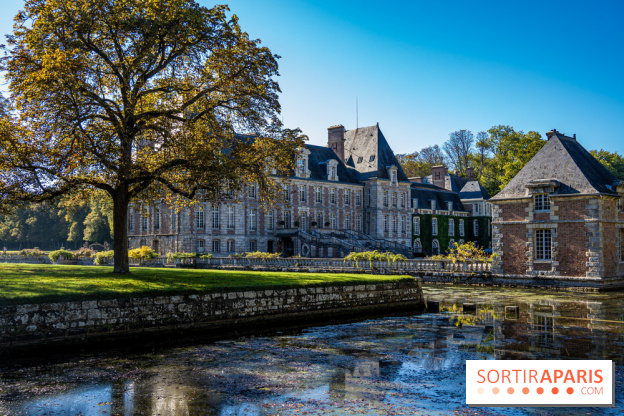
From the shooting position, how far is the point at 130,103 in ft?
50.5

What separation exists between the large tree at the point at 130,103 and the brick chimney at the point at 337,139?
117 ft

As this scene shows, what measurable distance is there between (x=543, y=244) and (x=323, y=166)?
26.3 m

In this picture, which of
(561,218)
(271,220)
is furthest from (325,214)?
(561,218)

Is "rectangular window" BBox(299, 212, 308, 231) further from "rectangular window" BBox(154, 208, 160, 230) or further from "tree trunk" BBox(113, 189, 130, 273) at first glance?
"tree trunk" BBox(113, 189, 130, 273)

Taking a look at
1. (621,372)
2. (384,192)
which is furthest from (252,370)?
(384,192)

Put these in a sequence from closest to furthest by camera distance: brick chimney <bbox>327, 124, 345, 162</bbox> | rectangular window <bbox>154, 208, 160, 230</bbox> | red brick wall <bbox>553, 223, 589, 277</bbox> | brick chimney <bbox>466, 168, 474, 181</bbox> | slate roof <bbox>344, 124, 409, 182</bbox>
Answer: red brick wall <bbox>553, 223, 589, 277</bbox>, rectangular window <bbox>154, 208, 160, 230</bbox>, slate roof <bbox>344, 124, 409, 182</bbox>, brick chimney <bbox>327, 124, 345, 162</bbox>, brick chimney <bbox>466, 168, 474, 181</bbox>

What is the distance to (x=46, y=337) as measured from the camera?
1082cm

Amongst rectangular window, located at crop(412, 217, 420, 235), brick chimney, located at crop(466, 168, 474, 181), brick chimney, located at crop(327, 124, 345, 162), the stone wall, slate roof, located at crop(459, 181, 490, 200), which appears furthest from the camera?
brick chimney, located at crop(466, 168, 474, 181)

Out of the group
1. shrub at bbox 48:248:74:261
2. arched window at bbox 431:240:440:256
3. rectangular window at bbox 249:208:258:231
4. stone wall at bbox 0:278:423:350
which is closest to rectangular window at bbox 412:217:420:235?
arched window at bbox 431:240:440:256

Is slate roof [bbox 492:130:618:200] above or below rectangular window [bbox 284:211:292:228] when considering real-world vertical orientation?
above

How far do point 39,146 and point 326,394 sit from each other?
460 inches

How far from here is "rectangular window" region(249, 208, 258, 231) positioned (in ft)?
143

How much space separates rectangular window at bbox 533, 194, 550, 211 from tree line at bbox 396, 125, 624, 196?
56.1 ft

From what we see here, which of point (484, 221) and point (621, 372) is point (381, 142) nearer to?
point (484, 221)
